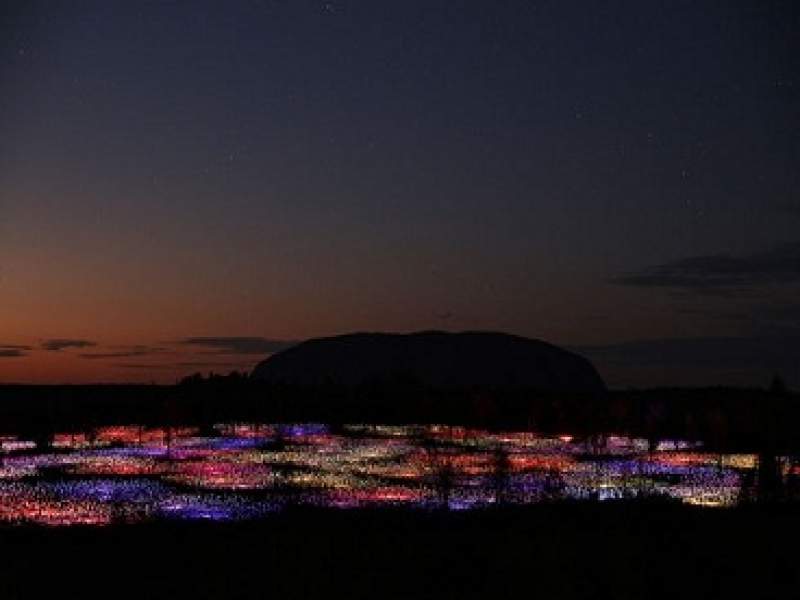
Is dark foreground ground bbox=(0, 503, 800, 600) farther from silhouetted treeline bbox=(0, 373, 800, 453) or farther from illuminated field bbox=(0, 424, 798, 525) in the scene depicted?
silhouetted treeline bbox=(0, 373, 800, 453)

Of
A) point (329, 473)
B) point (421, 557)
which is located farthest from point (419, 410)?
point (421, 557)

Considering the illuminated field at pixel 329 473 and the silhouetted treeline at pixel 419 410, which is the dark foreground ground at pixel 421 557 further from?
the silhouetted treeline at pixel 419 410

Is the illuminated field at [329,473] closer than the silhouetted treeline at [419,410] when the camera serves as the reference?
Yes

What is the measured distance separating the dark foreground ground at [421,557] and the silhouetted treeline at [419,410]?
19.2 meters

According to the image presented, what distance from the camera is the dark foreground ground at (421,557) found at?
1318 centimetres

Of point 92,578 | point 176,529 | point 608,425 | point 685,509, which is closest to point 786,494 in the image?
point 685,509

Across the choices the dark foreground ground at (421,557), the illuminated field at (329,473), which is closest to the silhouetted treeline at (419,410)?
the illuminated field at (329,473)

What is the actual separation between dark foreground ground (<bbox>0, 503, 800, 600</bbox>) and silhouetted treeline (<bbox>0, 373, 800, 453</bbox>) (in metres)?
19.2

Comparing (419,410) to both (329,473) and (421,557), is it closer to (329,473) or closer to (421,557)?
(329,473)

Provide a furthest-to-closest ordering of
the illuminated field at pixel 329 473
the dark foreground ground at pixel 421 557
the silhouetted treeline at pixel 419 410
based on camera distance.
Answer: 1. the silhouetted treeline at pixel 419 410
2. the illuminated field at pixel 329 473
3. the dark foreground ground at pixel 421 557

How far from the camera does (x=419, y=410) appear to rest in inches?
2050

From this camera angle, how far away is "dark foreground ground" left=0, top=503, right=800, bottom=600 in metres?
13.2

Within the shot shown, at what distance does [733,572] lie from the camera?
46.6 ft

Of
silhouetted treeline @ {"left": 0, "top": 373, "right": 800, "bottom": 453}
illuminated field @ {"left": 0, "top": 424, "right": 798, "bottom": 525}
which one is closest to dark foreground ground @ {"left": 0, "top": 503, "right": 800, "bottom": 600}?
illuminated field @ {"left": 0, "top": 424, "right": 798, "bottom": 525}
